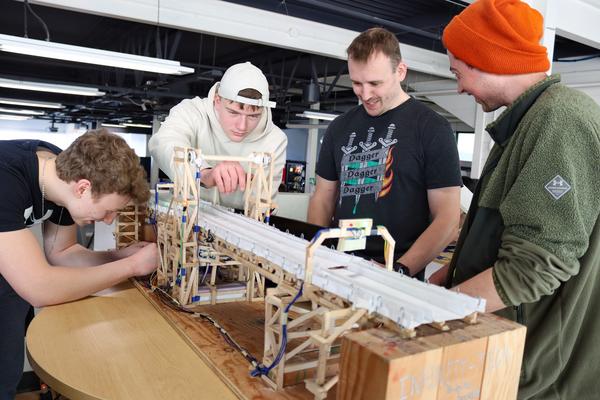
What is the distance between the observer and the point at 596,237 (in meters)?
1.69

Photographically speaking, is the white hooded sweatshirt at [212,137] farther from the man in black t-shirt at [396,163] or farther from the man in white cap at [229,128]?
the man in black t-shirt at [396,163]

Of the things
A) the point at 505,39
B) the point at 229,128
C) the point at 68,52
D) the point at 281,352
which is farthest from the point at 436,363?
the point at 68,52

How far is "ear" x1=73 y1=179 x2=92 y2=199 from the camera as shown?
2.69 metres

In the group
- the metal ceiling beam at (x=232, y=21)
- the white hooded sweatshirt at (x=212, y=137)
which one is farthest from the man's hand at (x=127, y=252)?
the metal ceiling beam at (x=232, y=21)

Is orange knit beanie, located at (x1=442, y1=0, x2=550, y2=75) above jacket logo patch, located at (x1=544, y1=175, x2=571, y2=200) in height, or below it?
above

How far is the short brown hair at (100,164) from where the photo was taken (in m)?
2.68

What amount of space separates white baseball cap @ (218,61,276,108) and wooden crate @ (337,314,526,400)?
2.11 metres

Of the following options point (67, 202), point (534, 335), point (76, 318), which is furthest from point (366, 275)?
point (67, 202)

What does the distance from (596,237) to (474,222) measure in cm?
45

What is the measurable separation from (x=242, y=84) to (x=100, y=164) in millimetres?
1054

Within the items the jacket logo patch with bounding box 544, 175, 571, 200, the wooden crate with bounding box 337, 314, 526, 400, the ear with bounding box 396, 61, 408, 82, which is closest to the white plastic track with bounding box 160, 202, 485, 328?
the wooden crate with bounding box 337, 314, 526, 400

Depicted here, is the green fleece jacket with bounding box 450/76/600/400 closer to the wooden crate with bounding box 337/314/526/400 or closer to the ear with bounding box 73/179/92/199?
the wooden crate with bounding box 337/314/526/400

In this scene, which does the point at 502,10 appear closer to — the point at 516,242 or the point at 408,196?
the point at 516,242

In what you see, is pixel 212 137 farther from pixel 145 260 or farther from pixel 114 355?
pixel 114 355
